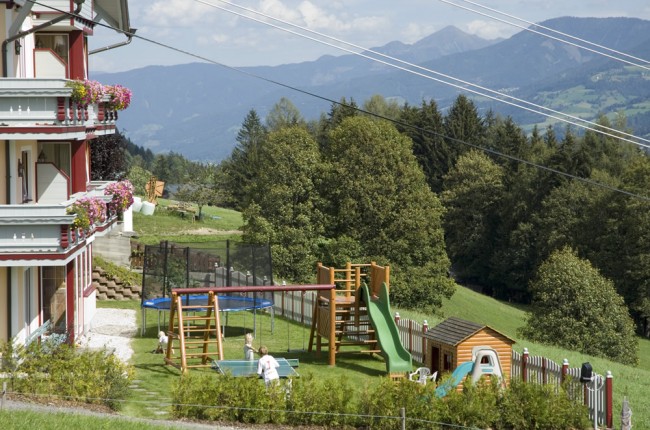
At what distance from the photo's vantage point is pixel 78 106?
27.0 m

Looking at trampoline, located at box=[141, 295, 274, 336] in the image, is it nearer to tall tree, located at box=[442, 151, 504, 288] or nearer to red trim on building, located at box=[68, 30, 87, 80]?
red trim on building, located at box=[68, 30, 87, 80]

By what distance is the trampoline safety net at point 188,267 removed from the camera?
36.8m

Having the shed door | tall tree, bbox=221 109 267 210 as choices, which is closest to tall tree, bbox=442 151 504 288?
tall tree, bbox=221 109 267 210

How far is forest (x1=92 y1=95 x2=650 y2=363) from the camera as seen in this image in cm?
5231

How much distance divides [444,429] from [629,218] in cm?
5512

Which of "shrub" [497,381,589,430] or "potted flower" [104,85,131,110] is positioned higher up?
"potted flower" [104,85,131,110]

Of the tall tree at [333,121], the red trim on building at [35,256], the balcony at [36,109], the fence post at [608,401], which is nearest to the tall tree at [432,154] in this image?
the tall tree at [333,121]

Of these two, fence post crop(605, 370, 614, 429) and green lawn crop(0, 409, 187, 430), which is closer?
green lawn crop(0, 409, 187, 430)

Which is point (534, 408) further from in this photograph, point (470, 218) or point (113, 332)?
point (470, 218)

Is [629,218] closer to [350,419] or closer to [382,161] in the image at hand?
[382,161]

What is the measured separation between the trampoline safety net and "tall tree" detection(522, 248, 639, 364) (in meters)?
17.4

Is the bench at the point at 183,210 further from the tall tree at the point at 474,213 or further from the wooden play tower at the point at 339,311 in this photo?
the wooden play tower at the point at 339,311

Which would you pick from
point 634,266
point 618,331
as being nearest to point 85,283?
point 618,331

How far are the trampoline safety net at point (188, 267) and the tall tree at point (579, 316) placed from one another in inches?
686
